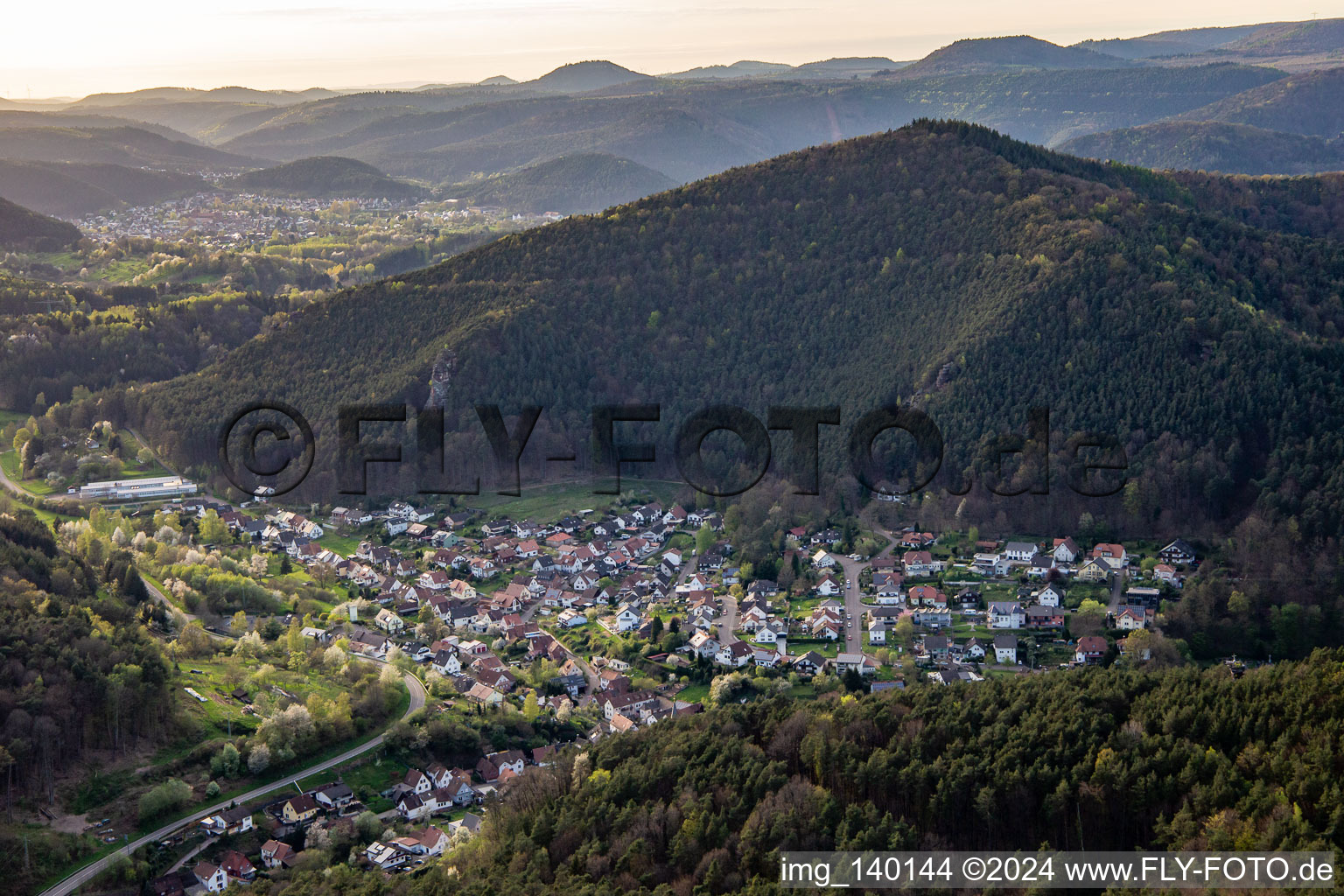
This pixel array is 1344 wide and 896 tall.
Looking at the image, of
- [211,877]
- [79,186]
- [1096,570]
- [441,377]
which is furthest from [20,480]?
[79,186]

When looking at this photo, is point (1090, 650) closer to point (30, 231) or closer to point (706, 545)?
point (706, 545)

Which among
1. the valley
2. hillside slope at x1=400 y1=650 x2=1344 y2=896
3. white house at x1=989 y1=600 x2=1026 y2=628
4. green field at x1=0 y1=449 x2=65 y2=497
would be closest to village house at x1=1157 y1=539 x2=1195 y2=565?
the valley

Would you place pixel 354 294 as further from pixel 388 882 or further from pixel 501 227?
pixel 501 227

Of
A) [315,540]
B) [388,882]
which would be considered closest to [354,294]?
[315,540]

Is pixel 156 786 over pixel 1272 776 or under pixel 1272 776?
under

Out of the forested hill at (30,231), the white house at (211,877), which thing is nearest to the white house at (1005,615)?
the white house at (211,877)

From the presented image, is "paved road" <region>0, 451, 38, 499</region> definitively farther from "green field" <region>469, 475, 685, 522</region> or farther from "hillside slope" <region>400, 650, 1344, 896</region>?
"hillside slope" <region>400, 650, 1344, 896</region>

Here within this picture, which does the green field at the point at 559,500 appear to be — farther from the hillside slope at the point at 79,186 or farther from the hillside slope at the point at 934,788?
the hillside slope at the point at 79,186
